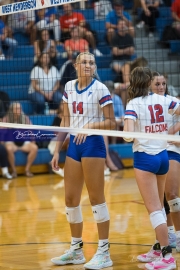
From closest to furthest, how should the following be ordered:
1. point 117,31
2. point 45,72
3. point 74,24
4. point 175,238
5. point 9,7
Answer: point 175,238
point 9,7
point 45,72
point 117,31
point 74,24

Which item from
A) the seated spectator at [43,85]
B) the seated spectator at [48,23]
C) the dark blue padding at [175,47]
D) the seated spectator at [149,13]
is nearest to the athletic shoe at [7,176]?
the seated spectator at [43,85]

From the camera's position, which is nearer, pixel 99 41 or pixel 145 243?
pixel 145 243

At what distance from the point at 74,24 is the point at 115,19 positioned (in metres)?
0.90

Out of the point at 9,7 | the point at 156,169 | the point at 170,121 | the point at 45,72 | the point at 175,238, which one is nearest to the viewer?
the point at 156,169

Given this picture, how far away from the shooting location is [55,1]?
259 inches

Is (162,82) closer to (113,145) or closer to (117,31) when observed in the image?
(117,31)

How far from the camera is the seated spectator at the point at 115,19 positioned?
11984 mm

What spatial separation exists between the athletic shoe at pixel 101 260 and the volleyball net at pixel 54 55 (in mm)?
2687

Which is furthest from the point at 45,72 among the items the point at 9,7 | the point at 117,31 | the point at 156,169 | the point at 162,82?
the point at 156,169

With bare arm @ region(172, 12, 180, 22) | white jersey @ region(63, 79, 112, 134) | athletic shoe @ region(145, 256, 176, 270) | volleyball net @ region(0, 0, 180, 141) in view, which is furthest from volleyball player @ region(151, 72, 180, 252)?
bare arm @ region(172, 12, 180, 22)

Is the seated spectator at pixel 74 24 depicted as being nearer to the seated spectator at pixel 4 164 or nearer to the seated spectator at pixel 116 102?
the seated spectator at pixel 116 102

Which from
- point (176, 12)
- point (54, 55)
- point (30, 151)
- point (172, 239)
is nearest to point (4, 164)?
point (30, 151)

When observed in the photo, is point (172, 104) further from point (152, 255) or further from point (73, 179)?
point (152, 255)

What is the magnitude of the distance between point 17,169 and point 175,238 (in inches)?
240
